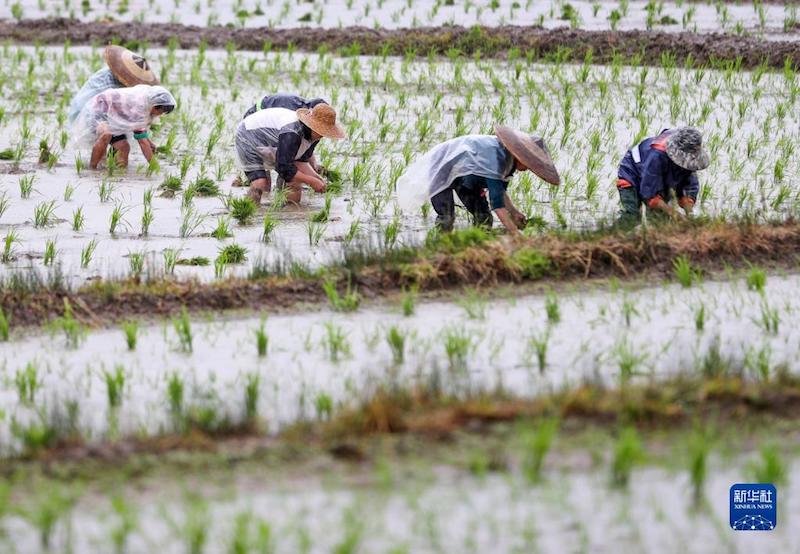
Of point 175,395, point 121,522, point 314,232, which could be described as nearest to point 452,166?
point 314,232

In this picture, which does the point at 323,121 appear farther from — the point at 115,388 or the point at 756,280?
the point at 115,388

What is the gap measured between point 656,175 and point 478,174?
92cm

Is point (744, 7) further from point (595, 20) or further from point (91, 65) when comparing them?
point (91, 65)

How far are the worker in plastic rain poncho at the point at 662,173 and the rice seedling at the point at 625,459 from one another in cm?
297

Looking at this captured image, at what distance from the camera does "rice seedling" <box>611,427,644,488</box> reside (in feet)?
12.2

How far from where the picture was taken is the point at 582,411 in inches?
168

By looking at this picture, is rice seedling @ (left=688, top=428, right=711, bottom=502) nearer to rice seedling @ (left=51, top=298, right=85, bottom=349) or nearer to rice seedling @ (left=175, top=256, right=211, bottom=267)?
rice seedling @ (left=51, top=298, right=85, bottom=349)

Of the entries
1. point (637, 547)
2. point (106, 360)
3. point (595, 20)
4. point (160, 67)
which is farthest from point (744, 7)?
point (637, 547)

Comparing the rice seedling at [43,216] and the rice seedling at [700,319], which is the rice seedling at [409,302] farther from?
the rice seedling at [43,216]

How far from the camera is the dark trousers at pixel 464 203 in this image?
6.96 m

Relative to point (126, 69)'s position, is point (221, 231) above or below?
below

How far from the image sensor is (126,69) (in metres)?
8.98

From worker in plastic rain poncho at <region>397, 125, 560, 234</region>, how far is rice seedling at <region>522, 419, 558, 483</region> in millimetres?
2676

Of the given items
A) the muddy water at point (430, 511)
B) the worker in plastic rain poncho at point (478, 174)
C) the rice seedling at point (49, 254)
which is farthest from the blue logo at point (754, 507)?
the rice seedling at point (49, 254)
